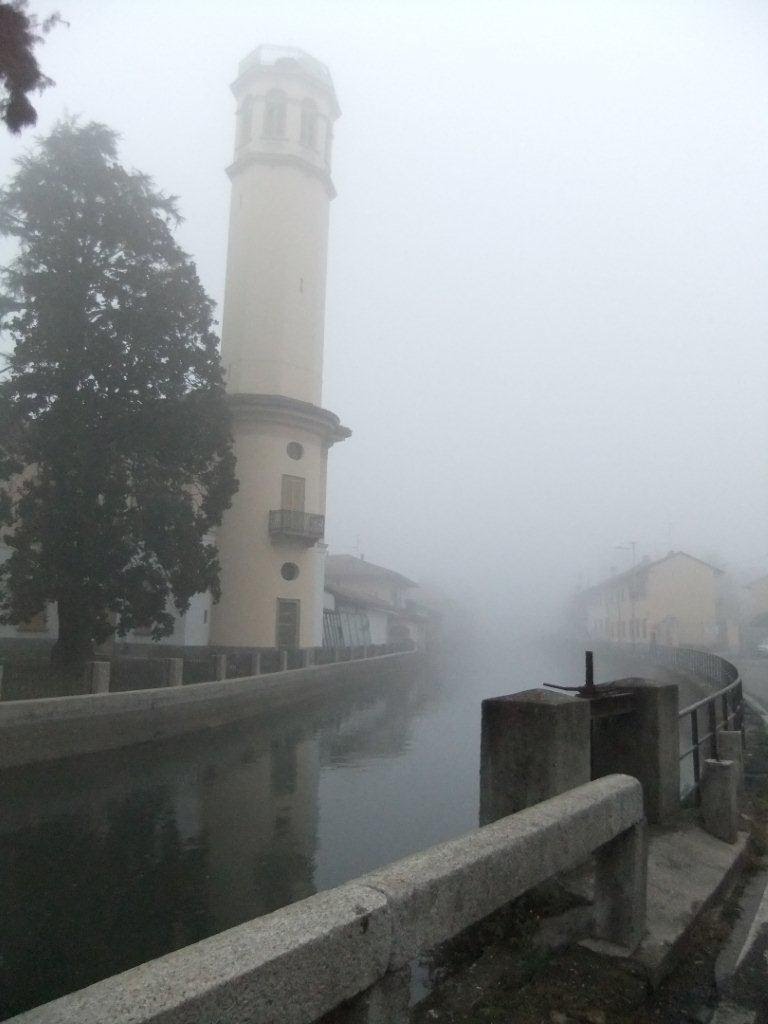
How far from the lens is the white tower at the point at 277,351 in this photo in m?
29.5

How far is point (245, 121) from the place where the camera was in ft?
112

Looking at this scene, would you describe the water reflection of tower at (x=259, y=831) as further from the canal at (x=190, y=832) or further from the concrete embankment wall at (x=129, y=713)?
the concrete embankment wall at (x=129, y=713)

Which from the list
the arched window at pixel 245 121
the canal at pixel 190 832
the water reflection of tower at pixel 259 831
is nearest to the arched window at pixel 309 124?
the arched window at pixel 245 121

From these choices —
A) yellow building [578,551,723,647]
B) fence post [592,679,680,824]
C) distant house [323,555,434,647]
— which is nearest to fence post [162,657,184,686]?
fence post [592,679,680,824]

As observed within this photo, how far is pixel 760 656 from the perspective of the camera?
43.3 meters

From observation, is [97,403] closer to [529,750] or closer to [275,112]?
[529,750]

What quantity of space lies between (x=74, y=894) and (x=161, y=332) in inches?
641

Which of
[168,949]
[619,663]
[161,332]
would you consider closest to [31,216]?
[161,332]

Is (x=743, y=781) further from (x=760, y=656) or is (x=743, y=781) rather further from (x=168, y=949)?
(x=760, y=656)

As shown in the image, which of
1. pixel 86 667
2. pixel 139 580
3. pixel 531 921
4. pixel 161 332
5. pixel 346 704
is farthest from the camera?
pixel 346 704

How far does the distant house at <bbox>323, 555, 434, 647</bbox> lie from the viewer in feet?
129

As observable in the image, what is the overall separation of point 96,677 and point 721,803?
480 inches

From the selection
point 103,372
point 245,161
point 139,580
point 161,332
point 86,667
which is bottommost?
point 86,667

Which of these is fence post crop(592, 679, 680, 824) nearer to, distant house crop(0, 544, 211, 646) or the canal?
the canal
